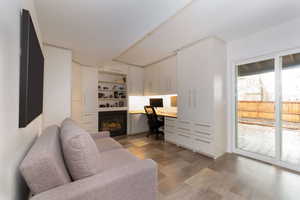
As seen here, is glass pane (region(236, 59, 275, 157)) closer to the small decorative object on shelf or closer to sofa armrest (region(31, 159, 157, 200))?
sofa armrest (region(31, 159, 157, 200))

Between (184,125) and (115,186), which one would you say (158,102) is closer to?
(184,125)

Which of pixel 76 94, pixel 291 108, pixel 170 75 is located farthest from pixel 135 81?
pixel 291 108

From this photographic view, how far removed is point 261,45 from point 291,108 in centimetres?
131

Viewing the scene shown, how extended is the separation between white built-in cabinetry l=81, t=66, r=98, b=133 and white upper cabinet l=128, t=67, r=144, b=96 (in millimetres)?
1192

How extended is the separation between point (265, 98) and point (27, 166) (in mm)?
3668

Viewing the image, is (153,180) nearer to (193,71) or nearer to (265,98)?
(193,71)

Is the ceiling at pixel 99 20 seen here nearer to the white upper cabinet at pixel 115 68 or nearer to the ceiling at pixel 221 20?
the ceiling at pixel 221 20

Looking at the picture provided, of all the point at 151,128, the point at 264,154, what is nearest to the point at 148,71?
the point at 151,128

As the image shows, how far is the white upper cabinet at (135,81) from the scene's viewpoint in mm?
4641

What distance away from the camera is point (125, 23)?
1.83 meters

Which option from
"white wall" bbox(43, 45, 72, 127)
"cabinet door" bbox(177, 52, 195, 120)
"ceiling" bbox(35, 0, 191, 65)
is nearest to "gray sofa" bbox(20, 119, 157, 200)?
"ceiling" bbox(35, 0, 191, 65)

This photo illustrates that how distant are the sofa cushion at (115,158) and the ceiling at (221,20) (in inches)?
88.7

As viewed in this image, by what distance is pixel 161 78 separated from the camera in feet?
13.8

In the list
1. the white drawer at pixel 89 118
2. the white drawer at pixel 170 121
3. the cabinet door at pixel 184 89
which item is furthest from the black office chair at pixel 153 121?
the white drawer at pixel 89 118
